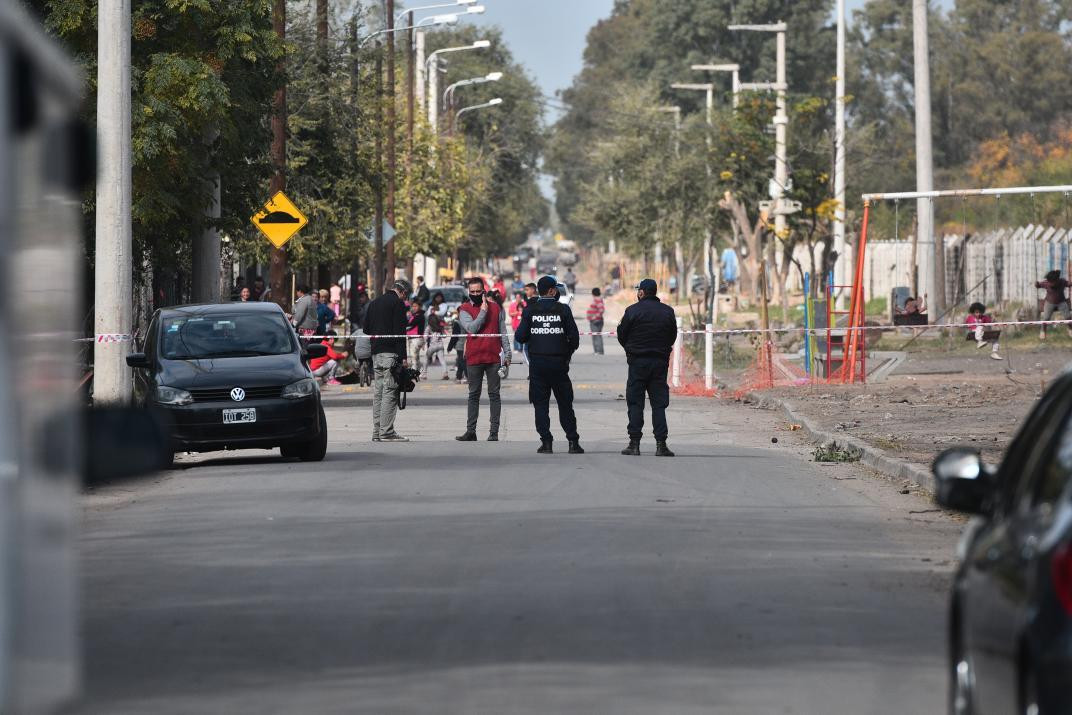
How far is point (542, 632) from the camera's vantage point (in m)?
9.35

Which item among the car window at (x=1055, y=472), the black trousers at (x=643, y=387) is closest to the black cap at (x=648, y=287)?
the black trousers at (x=643, y=387)

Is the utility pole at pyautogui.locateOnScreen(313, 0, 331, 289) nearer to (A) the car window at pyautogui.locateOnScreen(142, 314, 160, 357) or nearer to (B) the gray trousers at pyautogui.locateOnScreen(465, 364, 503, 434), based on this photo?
(B) the gray trousers at pyautogui.locateOnScreen(465, 364, 503, 434)

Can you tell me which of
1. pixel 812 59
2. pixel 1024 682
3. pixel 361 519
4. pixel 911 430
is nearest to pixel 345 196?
pixel 911 430

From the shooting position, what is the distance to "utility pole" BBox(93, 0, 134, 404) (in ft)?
69.4

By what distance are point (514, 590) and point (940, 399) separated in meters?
18.9

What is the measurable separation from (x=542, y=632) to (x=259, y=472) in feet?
32.2

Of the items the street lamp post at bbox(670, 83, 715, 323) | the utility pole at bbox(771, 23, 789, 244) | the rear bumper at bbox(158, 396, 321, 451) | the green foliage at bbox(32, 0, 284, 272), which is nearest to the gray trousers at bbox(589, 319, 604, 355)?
the street lamp post at bbox(670, 83, 715, 323)

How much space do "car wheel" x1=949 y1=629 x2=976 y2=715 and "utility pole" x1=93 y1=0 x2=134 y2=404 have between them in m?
15.6

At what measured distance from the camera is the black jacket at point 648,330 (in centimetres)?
2073

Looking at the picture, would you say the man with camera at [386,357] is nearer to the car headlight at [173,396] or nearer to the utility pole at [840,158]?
the car headlight at [173,396]

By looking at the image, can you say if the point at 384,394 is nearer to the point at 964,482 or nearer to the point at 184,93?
the point at 184,93

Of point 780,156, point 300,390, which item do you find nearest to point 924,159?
point 780,156

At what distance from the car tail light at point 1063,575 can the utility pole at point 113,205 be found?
1729cm

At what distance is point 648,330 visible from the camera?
68.1 feet
